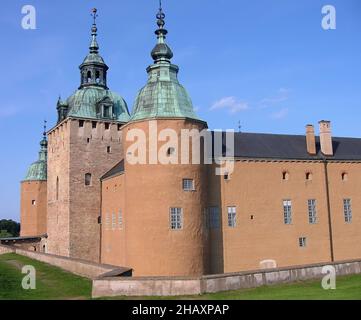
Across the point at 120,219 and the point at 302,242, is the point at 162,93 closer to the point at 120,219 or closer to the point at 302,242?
the point at 120,219

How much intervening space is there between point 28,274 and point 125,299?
11.4 m

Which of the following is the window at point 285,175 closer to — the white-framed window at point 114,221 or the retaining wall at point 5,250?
the white-framed window at point 114,221

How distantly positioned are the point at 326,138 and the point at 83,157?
18223mm

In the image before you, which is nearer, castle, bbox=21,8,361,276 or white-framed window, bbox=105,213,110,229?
castle, bbox=21,8,361,276

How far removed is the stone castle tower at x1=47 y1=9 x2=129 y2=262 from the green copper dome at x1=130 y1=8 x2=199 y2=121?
392 inches

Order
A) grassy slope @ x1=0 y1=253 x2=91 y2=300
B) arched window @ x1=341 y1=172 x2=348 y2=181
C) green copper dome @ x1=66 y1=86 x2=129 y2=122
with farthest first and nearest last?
green copper dome @ x1=66 y1=86 x2=129 y2=122, arched window @ x1=341 y1=172 x2=348 y2=181, grassy slope @ x1=0 y1=253 x2=91 y2=300

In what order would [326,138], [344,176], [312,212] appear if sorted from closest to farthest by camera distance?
[312,212] < [344,176] < [326,138]

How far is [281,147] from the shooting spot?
3225 cm

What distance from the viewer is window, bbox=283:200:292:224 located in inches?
1178

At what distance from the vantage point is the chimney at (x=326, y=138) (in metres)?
32.5

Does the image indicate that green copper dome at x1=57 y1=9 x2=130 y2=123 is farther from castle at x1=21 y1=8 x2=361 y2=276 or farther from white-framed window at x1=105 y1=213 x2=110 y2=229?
white-framed window at x1=105 y1=213 x2=110 y2=229

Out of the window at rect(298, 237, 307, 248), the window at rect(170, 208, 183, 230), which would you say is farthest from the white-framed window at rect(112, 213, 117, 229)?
the window at rect(298, 237, 307, 248)

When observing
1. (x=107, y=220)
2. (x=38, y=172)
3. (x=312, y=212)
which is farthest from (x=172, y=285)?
(x=38, y=172)
